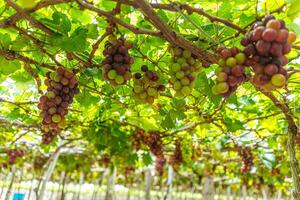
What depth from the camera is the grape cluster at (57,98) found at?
1681 millimetres

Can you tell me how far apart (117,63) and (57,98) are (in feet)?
1.21

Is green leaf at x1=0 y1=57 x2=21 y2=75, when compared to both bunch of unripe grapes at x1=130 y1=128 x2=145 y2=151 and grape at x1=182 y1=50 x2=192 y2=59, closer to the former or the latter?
grape at x1=182 y1=50 x2=192 y2=59

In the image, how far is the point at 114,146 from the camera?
173 inches

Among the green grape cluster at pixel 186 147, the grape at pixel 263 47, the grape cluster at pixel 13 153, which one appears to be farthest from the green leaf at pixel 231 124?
the grape cluster at pixel 13 153

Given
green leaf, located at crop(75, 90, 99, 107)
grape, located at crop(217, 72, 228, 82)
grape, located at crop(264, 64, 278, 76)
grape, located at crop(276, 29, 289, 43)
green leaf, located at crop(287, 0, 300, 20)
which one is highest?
green leaf, located at crop(287, 0, 300, 20)

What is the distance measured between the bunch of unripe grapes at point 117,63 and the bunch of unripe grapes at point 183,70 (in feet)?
0.58

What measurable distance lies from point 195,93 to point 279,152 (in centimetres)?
324

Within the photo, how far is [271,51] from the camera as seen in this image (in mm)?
1077

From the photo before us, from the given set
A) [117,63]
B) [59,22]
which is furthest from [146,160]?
[117,63]

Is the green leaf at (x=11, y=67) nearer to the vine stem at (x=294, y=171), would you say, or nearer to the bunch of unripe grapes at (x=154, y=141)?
the vine stem at (x=294, y=171)

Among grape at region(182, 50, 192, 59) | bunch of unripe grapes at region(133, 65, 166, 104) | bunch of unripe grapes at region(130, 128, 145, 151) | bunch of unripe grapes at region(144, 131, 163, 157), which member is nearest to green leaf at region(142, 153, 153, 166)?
bunch of unripe grapes at region(130, 128, 145, 151)

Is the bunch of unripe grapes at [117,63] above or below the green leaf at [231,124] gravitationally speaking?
below

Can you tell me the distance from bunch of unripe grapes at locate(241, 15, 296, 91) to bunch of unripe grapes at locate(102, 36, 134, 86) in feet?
1.68

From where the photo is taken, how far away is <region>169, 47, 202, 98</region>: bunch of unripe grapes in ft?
4.92
